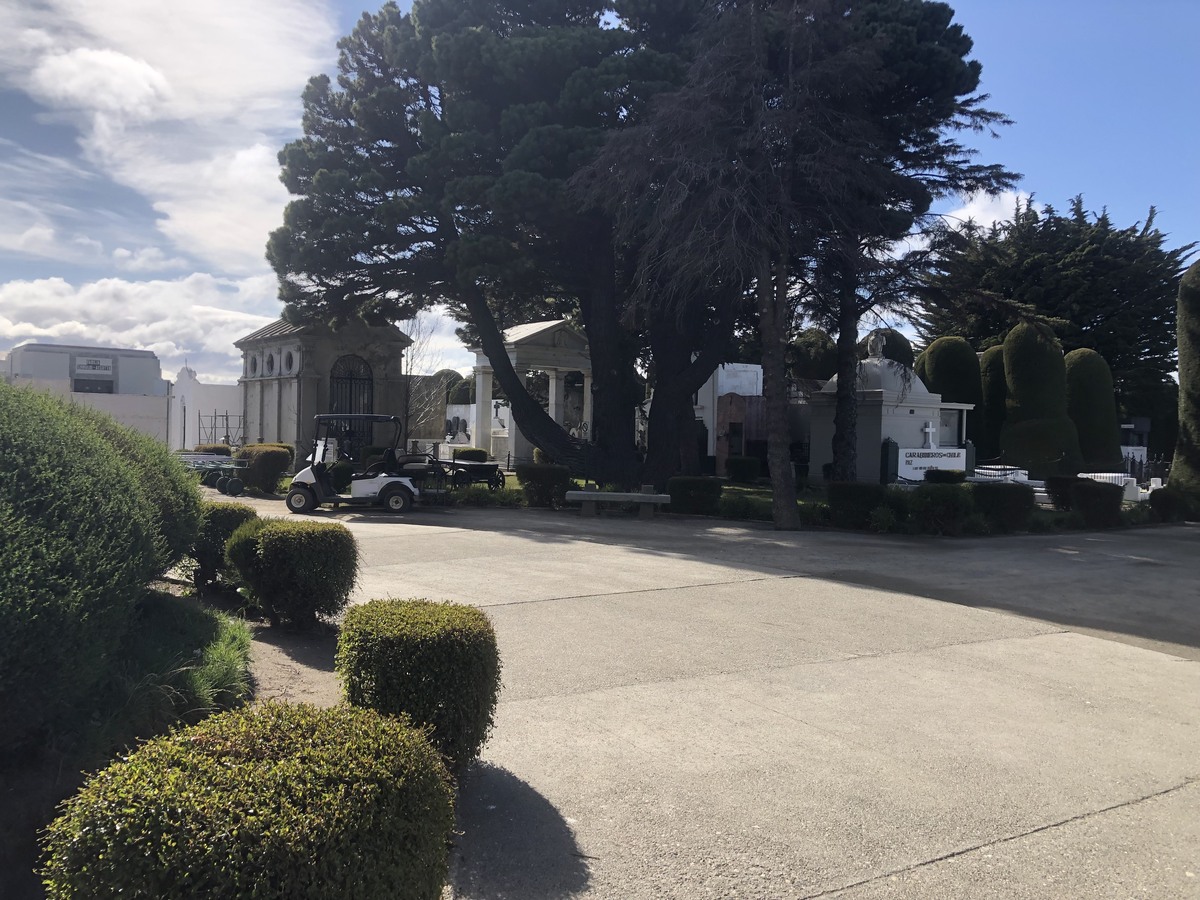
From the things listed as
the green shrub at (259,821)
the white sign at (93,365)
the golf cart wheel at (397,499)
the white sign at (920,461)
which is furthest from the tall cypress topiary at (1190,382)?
the white sign at (93,365)

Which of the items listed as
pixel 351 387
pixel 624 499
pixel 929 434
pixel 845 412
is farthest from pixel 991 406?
pixel 351 387

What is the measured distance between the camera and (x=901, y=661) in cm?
794

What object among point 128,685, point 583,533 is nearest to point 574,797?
point 128,685

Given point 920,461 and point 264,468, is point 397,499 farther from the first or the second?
point 920,461

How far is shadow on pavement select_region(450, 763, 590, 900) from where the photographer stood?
3895mm

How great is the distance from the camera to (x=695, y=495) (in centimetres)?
2100

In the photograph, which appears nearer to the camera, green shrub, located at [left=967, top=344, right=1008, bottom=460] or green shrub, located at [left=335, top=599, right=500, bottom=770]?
green shrub, located at [left=335, top=599, right=500, bottom=770]

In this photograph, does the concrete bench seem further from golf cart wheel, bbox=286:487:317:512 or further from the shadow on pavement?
the shadow on pavement

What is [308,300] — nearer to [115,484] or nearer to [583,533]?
[583,533]

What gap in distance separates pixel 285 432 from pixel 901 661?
30.6 meters

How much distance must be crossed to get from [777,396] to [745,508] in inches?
106

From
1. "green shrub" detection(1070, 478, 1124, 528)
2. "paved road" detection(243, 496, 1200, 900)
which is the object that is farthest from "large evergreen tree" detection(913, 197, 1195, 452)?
"paved road" detection(243, 496, 1200, 900)

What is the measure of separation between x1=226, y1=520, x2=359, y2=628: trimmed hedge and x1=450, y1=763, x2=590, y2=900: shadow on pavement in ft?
10.9

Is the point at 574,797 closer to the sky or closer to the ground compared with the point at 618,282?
closer to the ground
